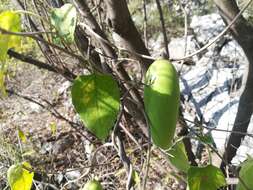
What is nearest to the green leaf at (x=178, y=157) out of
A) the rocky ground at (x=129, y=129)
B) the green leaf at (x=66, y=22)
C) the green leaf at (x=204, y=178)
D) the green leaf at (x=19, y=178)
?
the green leaf at (x=204, y=178)

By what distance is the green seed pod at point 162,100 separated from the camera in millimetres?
504

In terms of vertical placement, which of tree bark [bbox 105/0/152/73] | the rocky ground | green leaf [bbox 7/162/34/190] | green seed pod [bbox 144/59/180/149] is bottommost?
the rocky ground

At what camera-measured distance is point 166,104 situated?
503 mm

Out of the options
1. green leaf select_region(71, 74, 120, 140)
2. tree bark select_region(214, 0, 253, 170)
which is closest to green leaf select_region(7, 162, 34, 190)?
green leaf select_region(71, 74, 120, 140)

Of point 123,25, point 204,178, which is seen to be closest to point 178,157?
point 204,178

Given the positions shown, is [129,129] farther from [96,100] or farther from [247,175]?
[96,100]

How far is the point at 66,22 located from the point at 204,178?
373 millimetres

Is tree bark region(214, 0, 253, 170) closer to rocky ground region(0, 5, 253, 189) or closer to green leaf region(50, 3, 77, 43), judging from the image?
rocky ground region(0, 5, 253, 189)

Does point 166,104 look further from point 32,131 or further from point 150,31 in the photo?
point 150,31

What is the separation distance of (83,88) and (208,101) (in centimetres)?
153

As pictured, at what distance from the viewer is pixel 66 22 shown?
54cm

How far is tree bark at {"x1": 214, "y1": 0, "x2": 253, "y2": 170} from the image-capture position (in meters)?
1.08

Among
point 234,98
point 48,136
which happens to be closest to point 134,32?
point 234,98

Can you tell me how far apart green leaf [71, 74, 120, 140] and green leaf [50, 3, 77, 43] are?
0.22ft
